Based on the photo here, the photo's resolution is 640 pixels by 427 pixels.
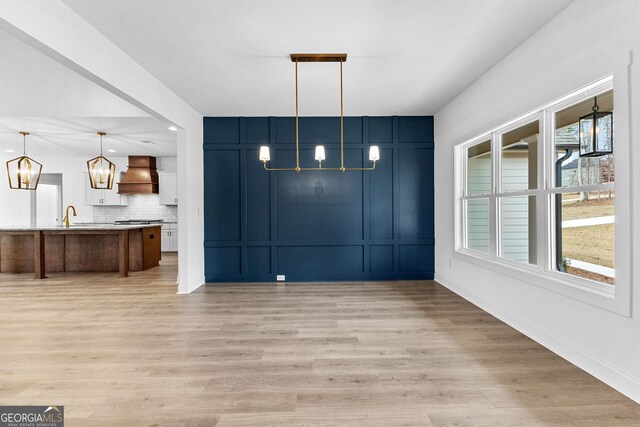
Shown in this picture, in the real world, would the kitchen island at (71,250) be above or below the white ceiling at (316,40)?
below

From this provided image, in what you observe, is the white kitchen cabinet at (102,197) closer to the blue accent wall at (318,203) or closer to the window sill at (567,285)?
the blue accent wall at (318,203)

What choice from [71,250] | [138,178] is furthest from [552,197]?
[138,178]

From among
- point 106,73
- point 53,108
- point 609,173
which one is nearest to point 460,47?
point 609,173

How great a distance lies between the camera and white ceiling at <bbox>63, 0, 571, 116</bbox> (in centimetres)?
252

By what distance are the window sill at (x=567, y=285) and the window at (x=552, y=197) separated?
0.01 m

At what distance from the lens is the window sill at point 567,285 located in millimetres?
2141

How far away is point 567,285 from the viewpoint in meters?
2.56

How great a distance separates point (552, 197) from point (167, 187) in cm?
860

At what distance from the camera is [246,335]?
3113mm

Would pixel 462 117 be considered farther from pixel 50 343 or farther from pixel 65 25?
pixel 50 343

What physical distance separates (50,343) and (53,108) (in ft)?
12.5

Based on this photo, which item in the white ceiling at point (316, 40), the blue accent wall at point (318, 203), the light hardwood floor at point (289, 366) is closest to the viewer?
the light hardwood floor at point (289, 366)

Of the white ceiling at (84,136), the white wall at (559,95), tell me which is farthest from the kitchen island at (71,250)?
the white wall at (559,95)

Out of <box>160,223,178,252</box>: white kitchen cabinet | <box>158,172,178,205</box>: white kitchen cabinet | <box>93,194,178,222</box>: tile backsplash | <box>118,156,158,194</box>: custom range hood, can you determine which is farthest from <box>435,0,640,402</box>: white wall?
<box>93,194,178,222</box>: tile backsplash
